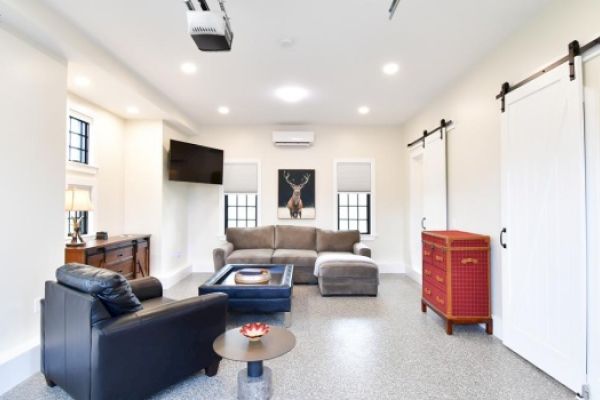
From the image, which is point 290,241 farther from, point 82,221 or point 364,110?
point 82,221

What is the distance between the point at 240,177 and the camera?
6133 mm

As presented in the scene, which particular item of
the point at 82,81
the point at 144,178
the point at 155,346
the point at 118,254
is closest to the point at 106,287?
the point at 155,346

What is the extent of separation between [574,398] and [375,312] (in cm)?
197

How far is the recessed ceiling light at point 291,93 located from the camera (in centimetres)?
425

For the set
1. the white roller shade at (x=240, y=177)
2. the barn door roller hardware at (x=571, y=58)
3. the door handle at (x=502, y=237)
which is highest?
the barn door roller hardware at (x=571, y=58)

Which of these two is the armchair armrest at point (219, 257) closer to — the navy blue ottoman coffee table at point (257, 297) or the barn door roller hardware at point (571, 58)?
the navy blue ottoman coffee table at point (257, 297)

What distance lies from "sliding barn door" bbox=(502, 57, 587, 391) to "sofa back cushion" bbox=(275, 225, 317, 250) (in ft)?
10.9

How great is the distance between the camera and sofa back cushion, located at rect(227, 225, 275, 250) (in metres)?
5.71

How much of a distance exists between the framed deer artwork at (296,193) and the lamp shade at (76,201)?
333 centimetres

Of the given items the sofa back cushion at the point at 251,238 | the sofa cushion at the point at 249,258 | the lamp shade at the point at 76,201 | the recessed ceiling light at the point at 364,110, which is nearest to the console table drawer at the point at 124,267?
the lamp shade at the point at 76,201

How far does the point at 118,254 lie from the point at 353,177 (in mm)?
4190

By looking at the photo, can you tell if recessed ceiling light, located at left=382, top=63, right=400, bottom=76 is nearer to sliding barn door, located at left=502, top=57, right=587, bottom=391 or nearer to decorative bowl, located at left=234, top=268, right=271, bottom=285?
sliding barn door, located at left=502, top=57, right=587, bottom=391

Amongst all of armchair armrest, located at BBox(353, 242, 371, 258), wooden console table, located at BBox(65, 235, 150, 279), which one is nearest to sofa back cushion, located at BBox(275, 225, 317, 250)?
armchair armrest, located at BBox(353, 242, 371, 258)

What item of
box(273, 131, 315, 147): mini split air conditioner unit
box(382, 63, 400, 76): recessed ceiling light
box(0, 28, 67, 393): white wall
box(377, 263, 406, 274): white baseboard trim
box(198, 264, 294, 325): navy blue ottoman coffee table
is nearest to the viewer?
box(0, 28, 67, 393): white wall
